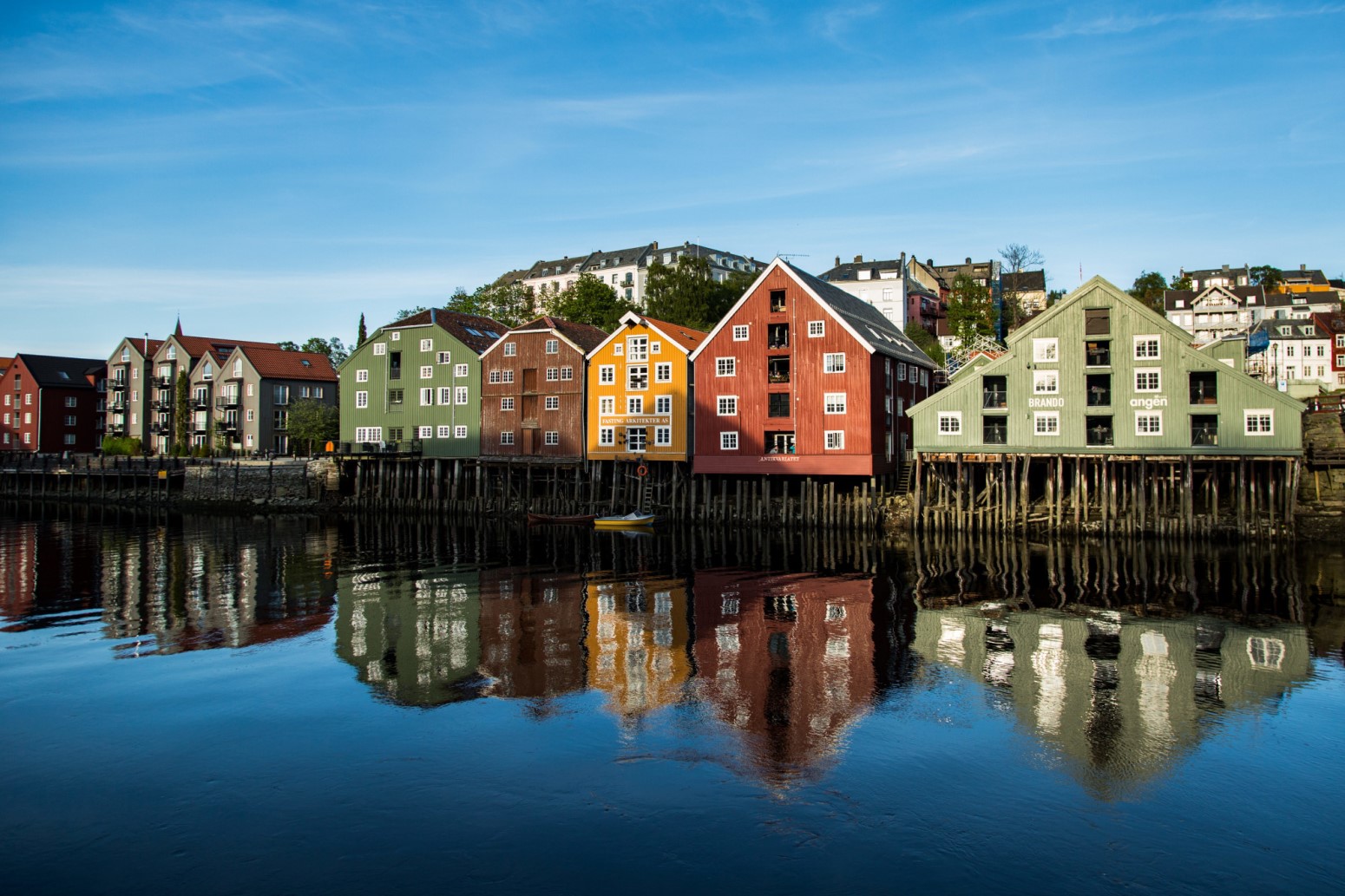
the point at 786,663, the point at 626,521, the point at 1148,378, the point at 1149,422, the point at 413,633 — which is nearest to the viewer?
the point at 786,663

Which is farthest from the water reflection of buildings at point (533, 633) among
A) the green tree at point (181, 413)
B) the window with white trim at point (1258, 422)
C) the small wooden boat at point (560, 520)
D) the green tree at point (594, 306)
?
the green tree at point (181, 413)

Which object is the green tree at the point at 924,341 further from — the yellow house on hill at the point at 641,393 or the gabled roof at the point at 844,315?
the yellow house on hill at the point at 641,393

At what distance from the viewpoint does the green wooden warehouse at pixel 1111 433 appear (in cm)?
4206

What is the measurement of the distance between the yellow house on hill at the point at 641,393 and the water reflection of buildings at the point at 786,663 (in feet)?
75.9

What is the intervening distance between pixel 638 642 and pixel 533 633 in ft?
10.1

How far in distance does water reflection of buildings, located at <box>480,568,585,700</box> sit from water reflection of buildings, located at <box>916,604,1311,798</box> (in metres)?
8.89

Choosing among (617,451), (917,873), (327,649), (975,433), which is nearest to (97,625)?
(327,649)

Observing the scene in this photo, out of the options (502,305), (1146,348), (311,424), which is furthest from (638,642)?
(502,305)

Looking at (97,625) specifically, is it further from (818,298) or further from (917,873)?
(818,298)

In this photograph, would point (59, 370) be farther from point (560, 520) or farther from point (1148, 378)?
point (1148, 378)

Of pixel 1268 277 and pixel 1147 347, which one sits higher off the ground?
pixel 1268 277

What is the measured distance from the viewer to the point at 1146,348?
43969 millimetres

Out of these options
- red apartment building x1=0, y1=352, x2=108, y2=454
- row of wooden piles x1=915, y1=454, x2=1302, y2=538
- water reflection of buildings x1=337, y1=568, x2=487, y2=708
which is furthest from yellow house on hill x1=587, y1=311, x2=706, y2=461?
red apartment building x1=0, y1=352, x2=108, y2=454

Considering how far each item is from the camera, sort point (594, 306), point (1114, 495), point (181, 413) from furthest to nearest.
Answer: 1. point (181, 413)
2. point (594, 306)
3. point (1114, 495)
